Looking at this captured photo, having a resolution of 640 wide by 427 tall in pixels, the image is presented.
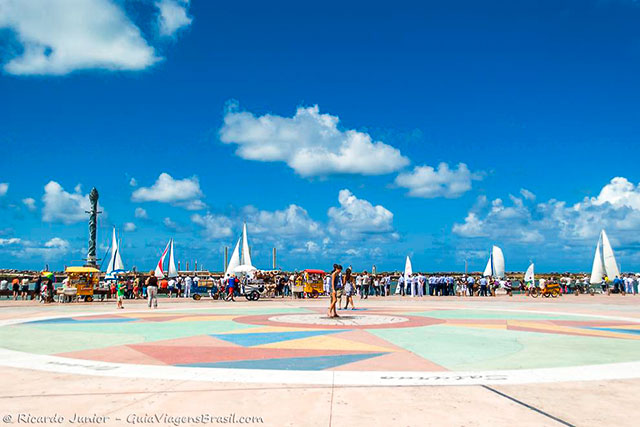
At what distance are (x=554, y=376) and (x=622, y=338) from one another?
18.8 feet

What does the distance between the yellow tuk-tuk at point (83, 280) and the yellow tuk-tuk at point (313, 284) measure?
43.6 feet

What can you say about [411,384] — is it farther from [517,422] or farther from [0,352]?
[0,352]

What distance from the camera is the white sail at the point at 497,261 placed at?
60.8 m

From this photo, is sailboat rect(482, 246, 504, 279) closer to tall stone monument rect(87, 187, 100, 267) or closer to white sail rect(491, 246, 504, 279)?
white sail rect(491, 246, 504, 279)

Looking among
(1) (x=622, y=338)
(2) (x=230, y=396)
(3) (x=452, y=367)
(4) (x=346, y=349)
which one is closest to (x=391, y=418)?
(2) (x=230, y=396)

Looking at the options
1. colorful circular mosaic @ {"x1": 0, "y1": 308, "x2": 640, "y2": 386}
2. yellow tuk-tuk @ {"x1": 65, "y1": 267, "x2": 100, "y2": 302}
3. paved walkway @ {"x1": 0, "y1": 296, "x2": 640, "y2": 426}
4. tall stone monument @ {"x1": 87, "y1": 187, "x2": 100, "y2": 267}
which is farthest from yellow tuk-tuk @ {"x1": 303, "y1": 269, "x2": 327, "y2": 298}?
tall stone monument @ {"x1": 87, "y1": 187, "x2": 100, "y2": 267}

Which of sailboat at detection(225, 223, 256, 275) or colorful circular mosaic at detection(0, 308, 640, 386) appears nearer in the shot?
colorful circular mosaic at detection(0, 308, 640, 386)

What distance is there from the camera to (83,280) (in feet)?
103

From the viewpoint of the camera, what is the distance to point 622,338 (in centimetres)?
1189

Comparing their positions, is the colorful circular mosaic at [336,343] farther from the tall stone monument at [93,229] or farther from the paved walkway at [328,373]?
the tall stone monument at [93,229]

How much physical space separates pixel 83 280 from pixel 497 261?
46.6 m

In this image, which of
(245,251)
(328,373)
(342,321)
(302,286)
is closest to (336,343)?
(328,373)

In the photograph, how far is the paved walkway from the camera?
221 inches

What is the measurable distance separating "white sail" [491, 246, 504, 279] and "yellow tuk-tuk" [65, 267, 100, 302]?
4527 cm
